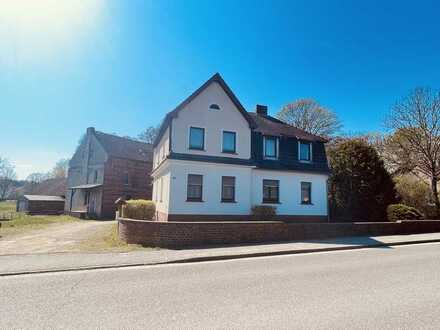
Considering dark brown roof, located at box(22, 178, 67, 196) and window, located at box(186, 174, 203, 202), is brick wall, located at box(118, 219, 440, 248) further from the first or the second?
dark brown roof, located at box(22, 178, 67, 196)

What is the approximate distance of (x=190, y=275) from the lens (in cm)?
724

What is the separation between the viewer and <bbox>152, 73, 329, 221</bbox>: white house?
16.4m

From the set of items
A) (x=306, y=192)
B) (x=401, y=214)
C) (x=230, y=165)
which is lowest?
(x=401, y=214)

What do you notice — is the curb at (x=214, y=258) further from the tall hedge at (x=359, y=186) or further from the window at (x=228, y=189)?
→ the tall hedge at (x=359, y=186)

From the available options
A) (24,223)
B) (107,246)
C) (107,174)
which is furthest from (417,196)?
(24,223)

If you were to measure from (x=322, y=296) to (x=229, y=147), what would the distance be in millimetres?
13017

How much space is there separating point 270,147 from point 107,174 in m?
20.1

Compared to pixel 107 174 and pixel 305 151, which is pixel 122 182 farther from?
pixel 305 151

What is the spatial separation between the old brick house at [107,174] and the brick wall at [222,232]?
19.2m

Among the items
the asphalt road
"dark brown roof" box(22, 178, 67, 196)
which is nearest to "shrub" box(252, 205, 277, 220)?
the asphalt road

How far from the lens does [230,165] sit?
17.2 meters

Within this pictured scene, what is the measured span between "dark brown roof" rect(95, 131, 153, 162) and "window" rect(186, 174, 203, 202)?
61.3 ft

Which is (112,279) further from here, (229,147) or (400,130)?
(400,130)

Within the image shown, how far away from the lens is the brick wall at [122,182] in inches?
1195
